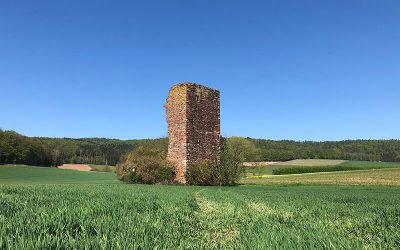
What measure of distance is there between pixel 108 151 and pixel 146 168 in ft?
295

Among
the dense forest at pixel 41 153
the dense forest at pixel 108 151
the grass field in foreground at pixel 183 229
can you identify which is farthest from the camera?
the dense forest at pixel 108 151

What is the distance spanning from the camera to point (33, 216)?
5227mm

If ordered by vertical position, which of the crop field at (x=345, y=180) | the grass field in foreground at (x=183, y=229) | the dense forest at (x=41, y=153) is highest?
the dense forest at (x=41, y=153)

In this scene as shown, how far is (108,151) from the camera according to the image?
114875 mm

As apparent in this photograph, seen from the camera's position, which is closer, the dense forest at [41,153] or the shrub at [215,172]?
the shrub at [215,172]

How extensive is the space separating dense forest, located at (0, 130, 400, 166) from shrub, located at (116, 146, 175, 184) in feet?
101

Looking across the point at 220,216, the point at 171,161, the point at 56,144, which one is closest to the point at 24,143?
the point at 56,144

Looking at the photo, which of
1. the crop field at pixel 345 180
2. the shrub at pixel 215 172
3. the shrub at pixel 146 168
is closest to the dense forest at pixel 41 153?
the crop field at pixel 345 180

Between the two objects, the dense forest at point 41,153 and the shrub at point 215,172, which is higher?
the dense forest at point 41,153

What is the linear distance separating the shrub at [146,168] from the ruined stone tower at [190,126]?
0.81m

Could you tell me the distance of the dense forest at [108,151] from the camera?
8100 centimetres

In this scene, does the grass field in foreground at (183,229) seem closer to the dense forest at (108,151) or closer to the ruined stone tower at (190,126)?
the ruined stone tower at (190,126)

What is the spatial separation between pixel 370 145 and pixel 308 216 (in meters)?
123

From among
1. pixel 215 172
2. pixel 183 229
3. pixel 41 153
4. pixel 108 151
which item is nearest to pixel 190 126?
pixel 215 172
